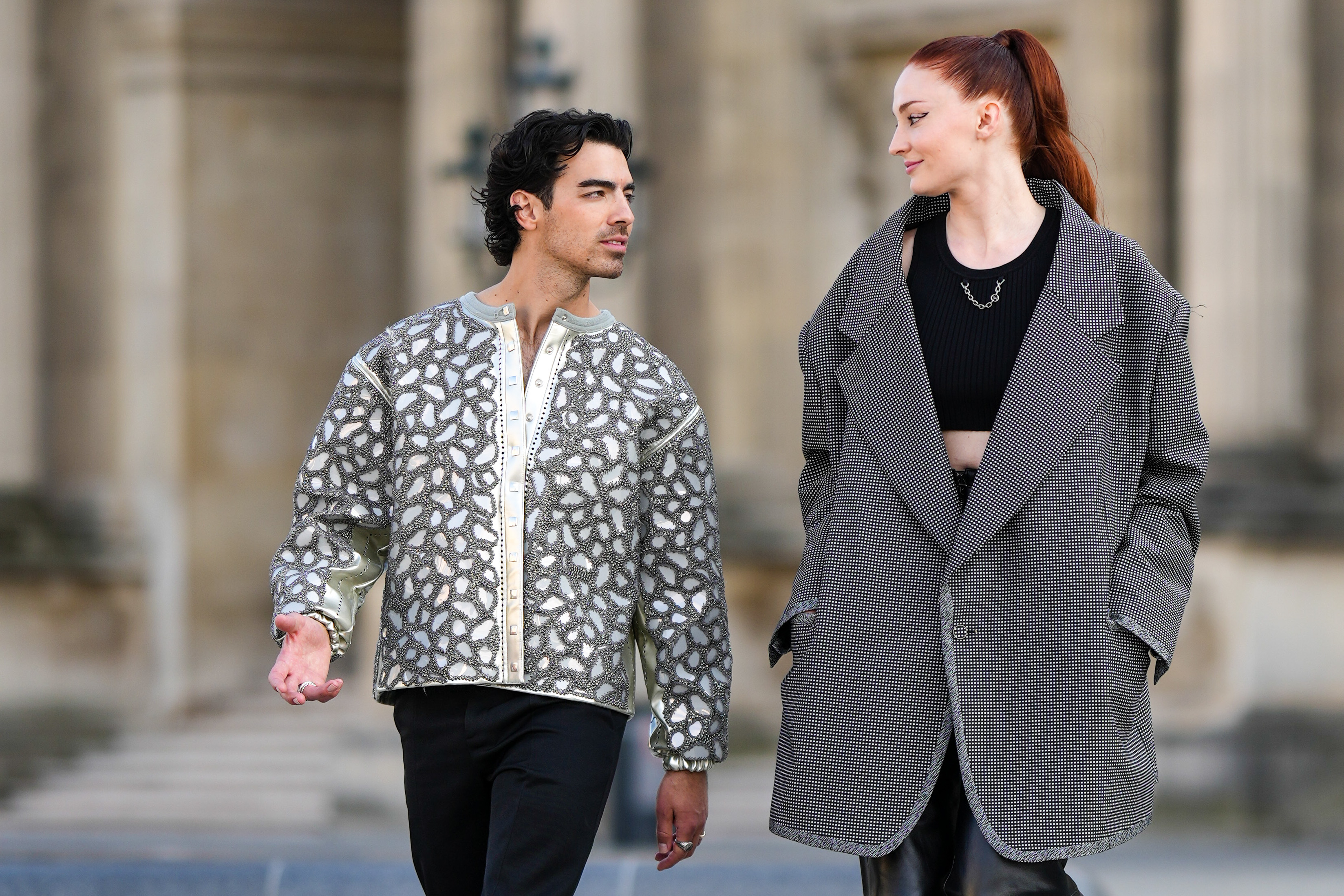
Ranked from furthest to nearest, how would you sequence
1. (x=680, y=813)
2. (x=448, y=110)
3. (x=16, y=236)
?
1. (x=16, y=236)
2. (x=448, y=110)
3. (x=680, y=813)

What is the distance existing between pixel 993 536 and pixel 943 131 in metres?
0.71

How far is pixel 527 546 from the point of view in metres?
3.49

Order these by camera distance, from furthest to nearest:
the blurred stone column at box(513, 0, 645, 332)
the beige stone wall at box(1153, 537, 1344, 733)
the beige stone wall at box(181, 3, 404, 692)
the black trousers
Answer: the beige stone wall at box(181, 3, 404, 692), the blurred stone column at box(513, 0, 645, 332), the beige stone wall at box(1153, 537, 1344, 733), the black trousers

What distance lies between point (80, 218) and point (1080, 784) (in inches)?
479

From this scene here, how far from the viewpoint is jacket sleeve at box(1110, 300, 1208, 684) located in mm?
3295

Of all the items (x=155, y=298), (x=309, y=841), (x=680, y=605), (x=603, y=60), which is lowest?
(x=309, y=841)

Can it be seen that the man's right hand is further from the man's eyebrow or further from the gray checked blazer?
the man's eyebrow

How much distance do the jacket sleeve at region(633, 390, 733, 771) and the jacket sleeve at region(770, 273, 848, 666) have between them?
0.14m

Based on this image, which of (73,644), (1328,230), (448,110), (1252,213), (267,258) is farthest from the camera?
(267,258)

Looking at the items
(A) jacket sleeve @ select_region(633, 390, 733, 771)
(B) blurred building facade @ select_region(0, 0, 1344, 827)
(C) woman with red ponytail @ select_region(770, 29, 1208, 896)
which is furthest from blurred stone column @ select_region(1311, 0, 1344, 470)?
(A) jacket sleeve @ select_region(633, 390, 733, 771)

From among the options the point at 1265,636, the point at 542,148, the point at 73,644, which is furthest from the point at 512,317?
the point at 73,644

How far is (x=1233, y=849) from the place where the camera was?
9.63 meters

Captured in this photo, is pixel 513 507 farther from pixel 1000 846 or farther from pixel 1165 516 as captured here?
pixel 1165 516

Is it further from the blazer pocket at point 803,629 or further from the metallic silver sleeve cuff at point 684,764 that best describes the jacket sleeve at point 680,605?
the blazer pocket at point 803,629
